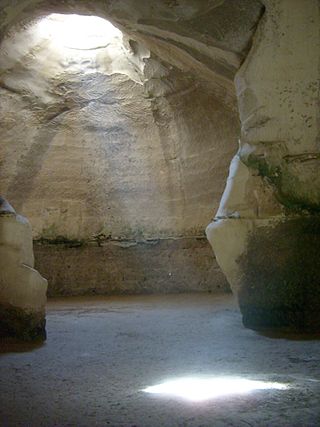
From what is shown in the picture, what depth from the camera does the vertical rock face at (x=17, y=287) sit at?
10.2 ft

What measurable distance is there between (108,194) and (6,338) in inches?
125

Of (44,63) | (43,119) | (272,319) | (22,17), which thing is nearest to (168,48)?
(22,17)

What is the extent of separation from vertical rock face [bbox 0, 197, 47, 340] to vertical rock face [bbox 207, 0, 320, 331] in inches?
50.6

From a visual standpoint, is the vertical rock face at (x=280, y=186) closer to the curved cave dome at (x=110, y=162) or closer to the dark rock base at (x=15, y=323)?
the dark rock base at (x=15, y=323)

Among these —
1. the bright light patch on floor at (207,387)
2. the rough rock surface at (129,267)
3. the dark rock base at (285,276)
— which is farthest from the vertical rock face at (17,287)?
the rough rock surface at (129,267)

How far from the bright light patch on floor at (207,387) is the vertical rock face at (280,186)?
3.81ft

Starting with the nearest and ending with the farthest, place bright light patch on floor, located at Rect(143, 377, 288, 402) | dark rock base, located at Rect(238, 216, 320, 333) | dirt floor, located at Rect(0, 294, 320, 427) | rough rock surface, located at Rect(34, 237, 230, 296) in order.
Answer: dirt floor, located at Rect(0, 294, 320, 427), bright light patch on floor, located at Rect(143, 377, 288, 402), dark rock base, located at Rect(238, 216, 320, 333), rough rock surface, located at Rect(34, 237, 230, 296)

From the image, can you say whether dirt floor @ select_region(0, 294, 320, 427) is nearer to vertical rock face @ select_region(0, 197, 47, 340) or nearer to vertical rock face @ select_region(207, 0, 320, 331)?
vertical rock face @ select_region(0, 197, 47, 340)

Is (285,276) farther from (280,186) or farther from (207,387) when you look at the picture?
(207,387)

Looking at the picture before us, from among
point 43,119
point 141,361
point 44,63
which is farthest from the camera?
point 43,119

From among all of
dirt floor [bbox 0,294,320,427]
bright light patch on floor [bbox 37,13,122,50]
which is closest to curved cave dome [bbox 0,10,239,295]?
bright light patch on floor [bbox 37,13,122,50]

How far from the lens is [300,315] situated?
323 cm

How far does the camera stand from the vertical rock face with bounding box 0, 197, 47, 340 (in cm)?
310

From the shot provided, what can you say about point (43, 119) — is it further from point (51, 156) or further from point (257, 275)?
point (257, 275)
